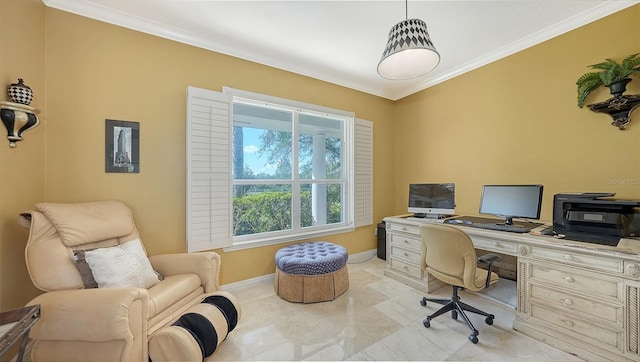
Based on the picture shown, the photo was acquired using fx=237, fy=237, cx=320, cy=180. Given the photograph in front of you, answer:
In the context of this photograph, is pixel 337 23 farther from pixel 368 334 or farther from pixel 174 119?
pixel 368 334

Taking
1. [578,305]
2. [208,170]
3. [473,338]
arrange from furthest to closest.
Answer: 1. [208,170]
2. [473,338]
3. [578,305]

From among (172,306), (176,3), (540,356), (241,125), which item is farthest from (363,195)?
(176,3)

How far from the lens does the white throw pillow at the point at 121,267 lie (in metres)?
1.60

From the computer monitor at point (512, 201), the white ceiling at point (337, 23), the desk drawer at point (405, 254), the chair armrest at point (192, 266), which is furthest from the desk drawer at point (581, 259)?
the chair armrest at point (192, 266)

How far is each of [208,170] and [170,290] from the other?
4.15ft

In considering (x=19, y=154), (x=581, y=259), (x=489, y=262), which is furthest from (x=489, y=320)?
(x=19, y=154)

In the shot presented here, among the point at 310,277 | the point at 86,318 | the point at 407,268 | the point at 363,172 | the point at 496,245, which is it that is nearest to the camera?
the point at 86,318

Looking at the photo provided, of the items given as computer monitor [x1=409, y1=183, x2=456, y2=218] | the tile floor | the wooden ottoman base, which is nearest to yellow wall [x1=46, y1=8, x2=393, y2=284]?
the wooden ottoman base

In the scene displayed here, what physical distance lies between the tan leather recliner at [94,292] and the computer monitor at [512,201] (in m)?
2.82

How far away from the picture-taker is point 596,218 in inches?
73.5

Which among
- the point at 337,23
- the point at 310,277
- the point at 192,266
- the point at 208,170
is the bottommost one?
the point at 310,277

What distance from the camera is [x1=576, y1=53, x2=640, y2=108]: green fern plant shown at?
6.25 ft

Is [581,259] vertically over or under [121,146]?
under

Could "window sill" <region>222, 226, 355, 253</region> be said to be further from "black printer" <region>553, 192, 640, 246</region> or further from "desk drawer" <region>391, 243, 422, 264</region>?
"black printer" <region>553, 192, 640, 246</region>
